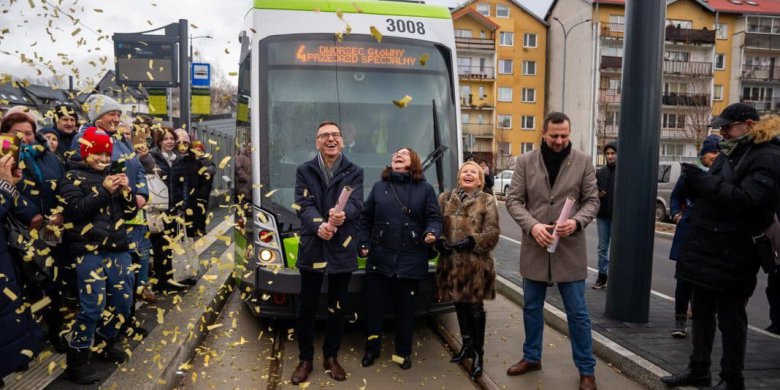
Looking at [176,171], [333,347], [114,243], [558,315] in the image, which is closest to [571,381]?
[558,315]

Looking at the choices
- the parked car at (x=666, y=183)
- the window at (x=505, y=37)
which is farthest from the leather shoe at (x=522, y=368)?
the window at (x=505, y=37)

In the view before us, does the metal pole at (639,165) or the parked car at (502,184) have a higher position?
the metal pole at (639,165)

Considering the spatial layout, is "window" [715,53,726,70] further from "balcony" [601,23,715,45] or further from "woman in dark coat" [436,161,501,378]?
"woman in dark coat" [436,161,501,378]

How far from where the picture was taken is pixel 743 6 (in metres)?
51.6

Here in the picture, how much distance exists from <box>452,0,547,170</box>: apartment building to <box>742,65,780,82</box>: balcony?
17.6m

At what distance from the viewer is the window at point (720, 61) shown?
51309 mm

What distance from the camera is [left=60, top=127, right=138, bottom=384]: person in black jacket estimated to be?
4.12m

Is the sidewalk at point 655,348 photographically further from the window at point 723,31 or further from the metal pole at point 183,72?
the window at point 723,31

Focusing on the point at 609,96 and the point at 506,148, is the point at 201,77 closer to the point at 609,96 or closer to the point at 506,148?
the point at 506,148

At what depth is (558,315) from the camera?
241 inches

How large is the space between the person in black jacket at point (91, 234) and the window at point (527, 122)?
2061 inches

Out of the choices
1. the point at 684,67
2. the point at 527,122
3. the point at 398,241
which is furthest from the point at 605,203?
the point at 684,67

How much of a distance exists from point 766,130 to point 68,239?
4.99 m

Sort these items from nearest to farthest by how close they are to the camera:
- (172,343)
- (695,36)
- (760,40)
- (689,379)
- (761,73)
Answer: (689,379) → (172,343) → (695,36) → (760,40) → (761,73)
